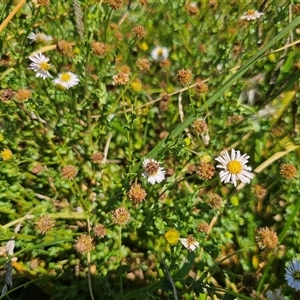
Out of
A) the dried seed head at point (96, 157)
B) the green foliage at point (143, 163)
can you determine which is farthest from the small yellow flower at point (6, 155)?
the dried seed head at point (96, 157)

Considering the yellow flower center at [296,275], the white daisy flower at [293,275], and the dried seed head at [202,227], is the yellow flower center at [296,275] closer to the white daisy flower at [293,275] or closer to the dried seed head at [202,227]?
the white daisy flower at [293,275]

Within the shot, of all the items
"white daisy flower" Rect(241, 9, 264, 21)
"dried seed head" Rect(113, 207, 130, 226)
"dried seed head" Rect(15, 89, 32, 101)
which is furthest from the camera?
"white daisy flower" Rect(241, 9, 264, 21)

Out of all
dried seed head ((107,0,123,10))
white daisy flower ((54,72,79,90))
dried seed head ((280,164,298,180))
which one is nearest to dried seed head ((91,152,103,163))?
white daisy flower ((54,72,79,90))

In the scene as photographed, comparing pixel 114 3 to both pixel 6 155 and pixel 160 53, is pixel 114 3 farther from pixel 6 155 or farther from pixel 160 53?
pixel 6 155

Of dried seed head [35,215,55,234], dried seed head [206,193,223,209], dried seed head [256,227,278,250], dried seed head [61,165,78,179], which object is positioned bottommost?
dried seed head [256,227,278,250]

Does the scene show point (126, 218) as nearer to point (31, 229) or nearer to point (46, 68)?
point (31, 229)

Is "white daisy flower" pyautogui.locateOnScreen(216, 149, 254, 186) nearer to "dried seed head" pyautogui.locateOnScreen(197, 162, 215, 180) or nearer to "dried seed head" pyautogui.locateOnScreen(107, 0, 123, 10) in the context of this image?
"dried seed head" pyautogui.locateOnScreen(197, 162, 215, 180)

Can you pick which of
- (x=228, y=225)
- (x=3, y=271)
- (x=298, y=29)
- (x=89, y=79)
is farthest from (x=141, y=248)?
(x=298, y=29)
